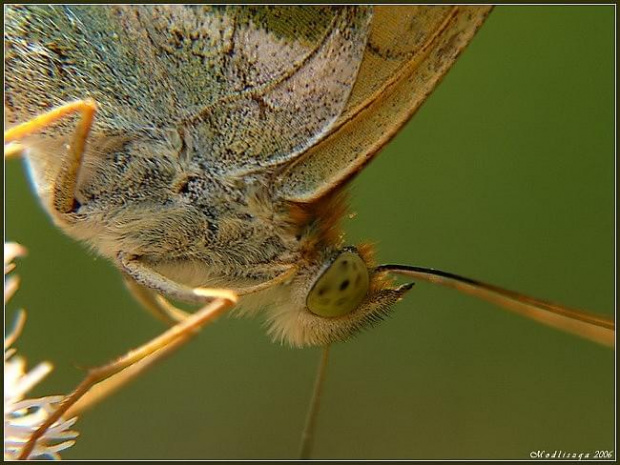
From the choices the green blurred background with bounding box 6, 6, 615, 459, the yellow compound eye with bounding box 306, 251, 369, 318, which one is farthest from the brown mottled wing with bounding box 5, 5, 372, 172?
the green blurred background with bounding box 6, 6, 615, 459

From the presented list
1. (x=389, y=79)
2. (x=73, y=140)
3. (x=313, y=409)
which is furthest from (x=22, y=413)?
(x=389, y=79)

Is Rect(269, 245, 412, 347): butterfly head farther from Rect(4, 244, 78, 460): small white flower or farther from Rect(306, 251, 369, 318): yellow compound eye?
Rect(4, 244, 78, 460): small white flower

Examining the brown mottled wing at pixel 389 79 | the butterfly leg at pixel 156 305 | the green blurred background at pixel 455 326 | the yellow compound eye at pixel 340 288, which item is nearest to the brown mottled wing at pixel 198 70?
the brown mottled wing at pixel 389 79

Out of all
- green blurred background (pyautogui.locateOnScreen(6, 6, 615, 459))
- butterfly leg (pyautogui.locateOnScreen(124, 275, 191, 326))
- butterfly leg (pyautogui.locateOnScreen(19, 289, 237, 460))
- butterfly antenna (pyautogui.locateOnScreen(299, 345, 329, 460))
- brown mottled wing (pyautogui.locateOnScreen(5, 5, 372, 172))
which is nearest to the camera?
butterfly leg (pyautogui.locateOnScreen(19, 289, 237, 460))

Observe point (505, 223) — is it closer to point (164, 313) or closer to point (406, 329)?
point (406, 329)

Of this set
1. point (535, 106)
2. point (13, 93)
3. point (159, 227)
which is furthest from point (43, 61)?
point (535, 106)

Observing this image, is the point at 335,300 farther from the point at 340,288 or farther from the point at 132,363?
the point at 132,363
